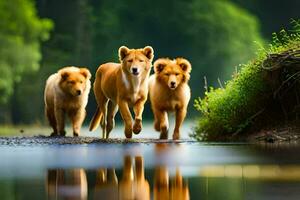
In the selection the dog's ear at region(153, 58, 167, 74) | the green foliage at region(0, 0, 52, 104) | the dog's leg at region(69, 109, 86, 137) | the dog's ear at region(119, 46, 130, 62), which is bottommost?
the dog's leg at region(69, 109, 86, 137)

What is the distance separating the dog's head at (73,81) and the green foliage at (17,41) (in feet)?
82.3

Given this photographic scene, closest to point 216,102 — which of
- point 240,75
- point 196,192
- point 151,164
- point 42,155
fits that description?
point 240,75

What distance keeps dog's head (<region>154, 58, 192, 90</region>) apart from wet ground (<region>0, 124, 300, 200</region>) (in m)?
0.68

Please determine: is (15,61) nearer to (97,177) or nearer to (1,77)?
(1,77)

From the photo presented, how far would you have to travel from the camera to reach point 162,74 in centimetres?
1415

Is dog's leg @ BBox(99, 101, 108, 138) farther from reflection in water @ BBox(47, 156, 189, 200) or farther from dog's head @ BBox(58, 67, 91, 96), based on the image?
reflection in water @ BBox(47, 156, 189, 200)

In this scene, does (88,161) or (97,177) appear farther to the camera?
(88,161)

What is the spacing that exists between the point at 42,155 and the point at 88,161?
1140 millimetres

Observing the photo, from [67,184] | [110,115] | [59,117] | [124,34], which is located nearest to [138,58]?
[110,115]

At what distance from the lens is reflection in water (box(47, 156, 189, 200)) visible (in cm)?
820

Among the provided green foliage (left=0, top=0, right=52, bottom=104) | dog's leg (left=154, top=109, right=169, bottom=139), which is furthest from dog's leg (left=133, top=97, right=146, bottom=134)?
green foliage (left=0, top=0, right=52, bottom=104)

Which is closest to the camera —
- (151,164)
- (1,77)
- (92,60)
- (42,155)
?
(151,164)

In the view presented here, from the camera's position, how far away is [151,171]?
1003 centimetres

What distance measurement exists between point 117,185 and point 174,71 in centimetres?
527
